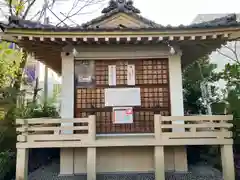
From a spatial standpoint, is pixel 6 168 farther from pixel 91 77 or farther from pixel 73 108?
pixel 91 77

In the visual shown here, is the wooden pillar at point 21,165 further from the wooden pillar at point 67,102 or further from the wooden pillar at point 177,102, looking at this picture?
the wooden pillar at point 177,102

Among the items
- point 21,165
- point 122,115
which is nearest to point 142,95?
point 122,115

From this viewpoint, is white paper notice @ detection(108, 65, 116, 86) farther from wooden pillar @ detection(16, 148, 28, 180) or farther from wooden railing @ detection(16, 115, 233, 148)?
wooden pillar @ detection(16, 148, 28, 180)

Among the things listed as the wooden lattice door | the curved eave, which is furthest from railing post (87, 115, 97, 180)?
the curved eave

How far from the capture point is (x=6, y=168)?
5.80m

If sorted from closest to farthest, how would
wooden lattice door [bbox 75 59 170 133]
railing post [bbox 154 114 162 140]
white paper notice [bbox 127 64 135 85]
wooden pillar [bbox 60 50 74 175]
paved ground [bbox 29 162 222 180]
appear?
railing post [bbox 154 114 162 140] → paved ground [bbox 29 162 222 180] → wooden pillar [bbox 60 50 74 175] → wooden lattice door [bbox 75 59 170 133] → white paper notice [bbox 127 64 135 85]

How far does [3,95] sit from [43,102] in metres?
2.03

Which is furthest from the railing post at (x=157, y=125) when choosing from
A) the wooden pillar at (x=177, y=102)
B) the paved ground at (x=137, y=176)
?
the paved ground at (x=137, y=176)

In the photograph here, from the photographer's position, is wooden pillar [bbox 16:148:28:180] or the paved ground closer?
wooden pillar [bbox 16:148:28:180]

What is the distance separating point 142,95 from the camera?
19.8 ft

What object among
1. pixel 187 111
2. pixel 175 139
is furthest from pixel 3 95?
pixel 187 111

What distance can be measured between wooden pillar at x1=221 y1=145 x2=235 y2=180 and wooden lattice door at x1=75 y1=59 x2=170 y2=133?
166 centimetres

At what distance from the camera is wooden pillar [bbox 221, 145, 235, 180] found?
4.98 meters

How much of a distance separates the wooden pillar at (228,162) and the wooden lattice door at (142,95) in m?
1.66
